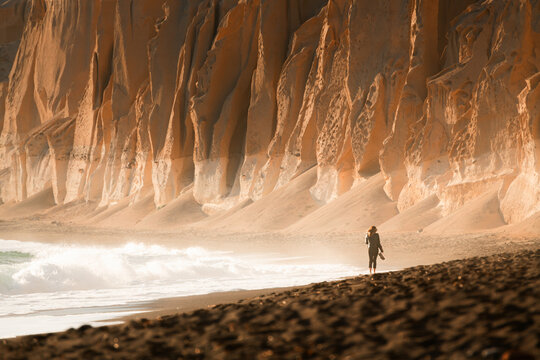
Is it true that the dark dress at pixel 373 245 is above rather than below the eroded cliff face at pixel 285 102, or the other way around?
below

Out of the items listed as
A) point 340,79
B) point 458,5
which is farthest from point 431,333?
point 340,79

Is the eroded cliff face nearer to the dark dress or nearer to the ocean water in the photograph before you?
the ocean water

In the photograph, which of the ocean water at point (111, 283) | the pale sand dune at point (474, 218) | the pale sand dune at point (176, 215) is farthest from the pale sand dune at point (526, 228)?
the pale sand dune at point (176, 215)

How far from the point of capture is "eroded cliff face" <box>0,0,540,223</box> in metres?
21.2

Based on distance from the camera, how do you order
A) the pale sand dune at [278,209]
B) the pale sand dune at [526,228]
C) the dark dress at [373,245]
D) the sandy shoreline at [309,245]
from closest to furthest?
the sandy shoreline at [309,245]
the dark dress at [373,245]
the pale sand dune at [526,228]
the pale sand dune at [278,209]

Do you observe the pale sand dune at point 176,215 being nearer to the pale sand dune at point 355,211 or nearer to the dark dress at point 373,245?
the pale sand dune at point 355,211

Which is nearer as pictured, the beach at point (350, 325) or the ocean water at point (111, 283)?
the beach at point (350, 325)

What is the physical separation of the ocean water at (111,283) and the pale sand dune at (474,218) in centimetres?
452

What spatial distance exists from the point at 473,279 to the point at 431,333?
235 centimetres

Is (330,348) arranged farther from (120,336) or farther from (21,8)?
(21,8)

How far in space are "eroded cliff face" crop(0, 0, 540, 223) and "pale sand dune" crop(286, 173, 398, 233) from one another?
74cm

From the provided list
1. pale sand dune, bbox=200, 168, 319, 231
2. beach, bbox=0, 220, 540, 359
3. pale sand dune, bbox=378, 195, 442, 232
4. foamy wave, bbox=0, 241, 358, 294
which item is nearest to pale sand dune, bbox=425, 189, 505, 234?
pale sand dune, bbox=378, 195, 442, 232

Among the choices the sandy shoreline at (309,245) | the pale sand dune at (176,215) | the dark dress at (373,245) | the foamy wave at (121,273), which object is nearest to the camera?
the sandy shoreline at (309,245)

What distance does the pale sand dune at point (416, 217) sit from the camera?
21.0 meters
